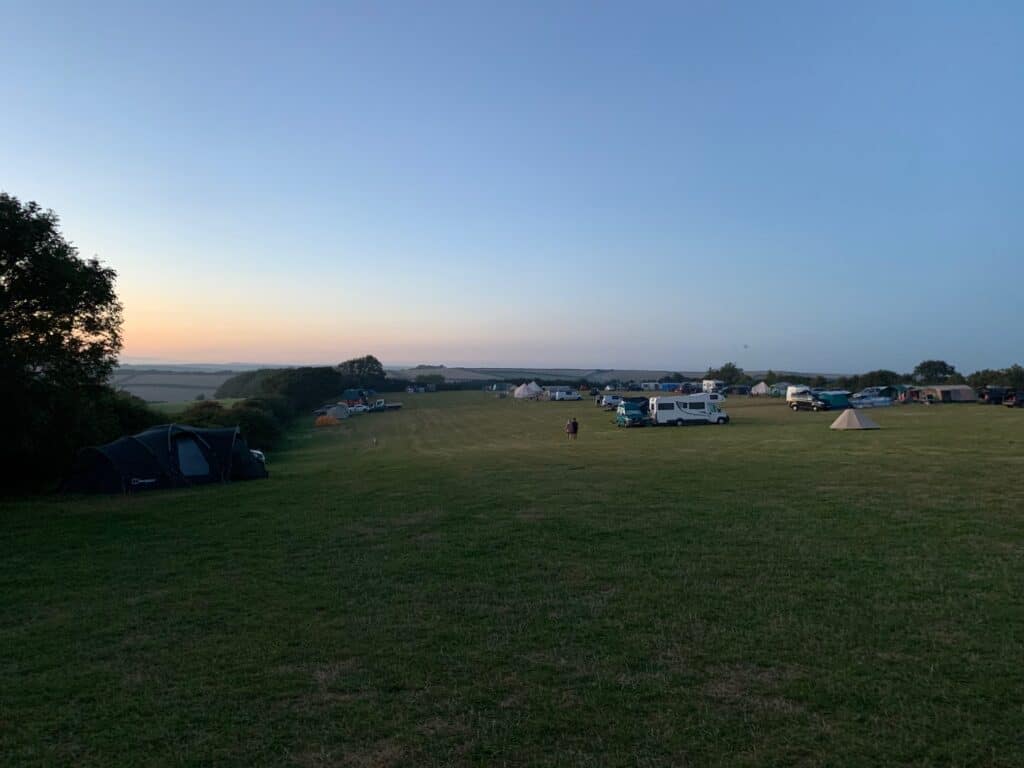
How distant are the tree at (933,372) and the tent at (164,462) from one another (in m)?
86.8

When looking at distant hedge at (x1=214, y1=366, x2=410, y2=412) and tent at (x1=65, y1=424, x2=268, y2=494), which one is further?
distant hedge at (x1=214, y1=366, x2=410, y2=412)

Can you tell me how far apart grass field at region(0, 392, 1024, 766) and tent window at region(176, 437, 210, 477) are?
4.56 m

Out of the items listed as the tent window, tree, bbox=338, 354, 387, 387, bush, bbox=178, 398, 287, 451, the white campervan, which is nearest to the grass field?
the tent window

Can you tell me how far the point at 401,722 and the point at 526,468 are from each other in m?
15.9

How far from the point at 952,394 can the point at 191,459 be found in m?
58.2

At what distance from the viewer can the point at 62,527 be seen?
13.8m

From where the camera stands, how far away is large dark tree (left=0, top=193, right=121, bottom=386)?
18.2 metres

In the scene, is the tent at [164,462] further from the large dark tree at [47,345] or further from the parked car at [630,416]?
the parked car at [630,416]

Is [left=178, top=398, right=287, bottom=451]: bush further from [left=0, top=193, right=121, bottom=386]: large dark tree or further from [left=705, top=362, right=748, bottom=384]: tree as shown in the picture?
[left=705, top=362, right=748, bottom=384]: tree

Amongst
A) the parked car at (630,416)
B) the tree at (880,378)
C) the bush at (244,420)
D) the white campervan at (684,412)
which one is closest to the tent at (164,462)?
the bush at (244,420)

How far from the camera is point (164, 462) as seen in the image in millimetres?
19766

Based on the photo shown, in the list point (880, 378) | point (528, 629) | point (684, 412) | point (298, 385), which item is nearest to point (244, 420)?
point (684, 412)

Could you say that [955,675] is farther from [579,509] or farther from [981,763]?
[579,509]

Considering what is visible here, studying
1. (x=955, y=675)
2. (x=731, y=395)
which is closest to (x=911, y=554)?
(x=955, y=675)
